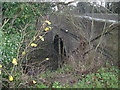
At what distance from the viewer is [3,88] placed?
3.31 m

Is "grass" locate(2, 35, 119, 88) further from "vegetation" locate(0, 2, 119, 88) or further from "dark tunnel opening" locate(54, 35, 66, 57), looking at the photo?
"dark tunnel opening" locate(54, 35, 66, 57)

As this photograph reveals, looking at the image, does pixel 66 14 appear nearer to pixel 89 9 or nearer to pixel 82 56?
pixel 89 9

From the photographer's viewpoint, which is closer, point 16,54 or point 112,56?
point 16,54

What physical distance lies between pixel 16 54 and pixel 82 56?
2.28 m

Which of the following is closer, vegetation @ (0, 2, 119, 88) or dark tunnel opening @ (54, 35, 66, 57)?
vegetation @ (0, 2, 119, 88)

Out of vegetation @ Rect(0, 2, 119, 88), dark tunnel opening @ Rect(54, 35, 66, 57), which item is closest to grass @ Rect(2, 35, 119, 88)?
vegetation @ Rect(0, 2, 119, 88)

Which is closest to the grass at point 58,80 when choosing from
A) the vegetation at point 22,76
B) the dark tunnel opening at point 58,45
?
the vegetation at point 22,76

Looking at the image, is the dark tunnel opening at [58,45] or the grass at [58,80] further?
the dark tunnel opening at [58,45]

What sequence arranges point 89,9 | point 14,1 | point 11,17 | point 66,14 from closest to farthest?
point 11,17, point 14,1, point 89,9, point 66,14

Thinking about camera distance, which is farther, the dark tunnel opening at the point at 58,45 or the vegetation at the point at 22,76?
the dark tunnel opening at the point at 58,45

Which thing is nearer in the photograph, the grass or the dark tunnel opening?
the grass

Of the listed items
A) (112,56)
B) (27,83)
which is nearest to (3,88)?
(27,83)

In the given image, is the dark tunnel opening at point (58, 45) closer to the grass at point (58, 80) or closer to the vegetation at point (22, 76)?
the vegetation at point (22, 76)

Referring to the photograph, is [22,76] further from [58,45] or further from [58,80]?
[58,45]
